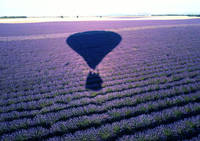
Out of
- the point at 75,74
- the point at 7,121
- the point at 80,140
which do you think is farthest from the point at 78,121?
the point at 75,74

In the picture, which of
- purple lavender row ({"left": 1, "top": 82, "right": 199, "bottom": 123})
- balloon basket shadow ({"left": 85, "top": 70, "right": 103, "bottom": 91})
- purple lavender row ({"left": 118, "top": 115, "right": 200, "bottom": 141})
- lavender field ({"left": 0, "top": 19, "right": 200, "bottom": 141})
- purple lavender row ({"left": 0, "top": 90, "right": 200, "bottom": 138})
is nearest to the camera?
purple lavender row ({"left": 118, "top": 115, "right": 200, "bottom": 141})

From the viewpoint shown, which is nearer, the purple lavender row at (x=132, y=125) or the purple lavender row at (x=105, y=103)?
the purple lavender row at (x=132, y=125)

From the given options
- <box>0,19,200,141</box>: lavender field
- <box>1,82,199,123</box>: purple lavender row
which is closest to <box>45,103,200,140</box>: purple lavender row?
<box>0,19,200,141</box>: lavender field

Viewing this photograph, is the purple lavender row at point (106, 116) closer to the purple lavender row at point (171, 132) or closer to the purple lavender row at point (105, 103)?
the purple lavender row at point (105, 103)

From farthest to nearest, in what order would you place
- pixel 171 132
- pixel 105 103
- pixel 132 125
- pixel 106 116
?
1. pixel 105 103
2. pixel 106 116
3. pixel 132 125
4. pixel 171 132

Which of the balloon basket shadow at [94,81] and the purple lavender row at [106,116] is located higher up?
the balloon basket shadow at [94,81]

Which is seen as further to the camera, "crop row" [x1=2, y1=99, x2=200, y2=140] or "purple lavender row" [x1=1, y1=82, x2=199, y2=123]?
"purple lavender row" [x1=1, y1=82, x2=199, y2=123]

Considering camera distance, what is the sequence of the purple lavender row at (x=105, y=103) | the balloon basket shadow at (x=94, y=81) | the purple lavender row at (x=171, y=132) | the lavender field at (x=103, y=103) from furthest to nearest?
the balloon basket shadow at (x=94, y=81) < the purple lavender row at (x=105, y=103) < the lavender field at (x=103, y=103) < the purple lavender row at (x=171, y=132)

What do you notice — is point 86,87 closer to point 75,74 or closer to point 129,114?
point 75,74

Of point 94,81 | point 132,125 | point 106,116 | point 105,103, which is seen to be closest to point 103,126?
point 106,116

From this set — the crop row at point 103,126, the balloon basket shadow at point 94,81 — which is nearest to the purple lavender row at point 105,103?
the crop row at point 103,126

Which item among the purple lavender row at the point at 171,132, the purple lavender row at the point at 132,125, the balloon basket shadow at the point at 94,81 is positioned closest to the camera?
the purple lavender row at the point at 171,132

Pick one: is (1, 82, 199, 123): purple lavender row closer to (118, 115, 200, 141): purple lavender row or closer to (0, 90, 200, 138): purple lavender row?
(0, 90, 200, 138): purple lavender row

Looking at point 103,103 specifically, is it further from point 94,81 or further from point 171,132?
point 171,132
